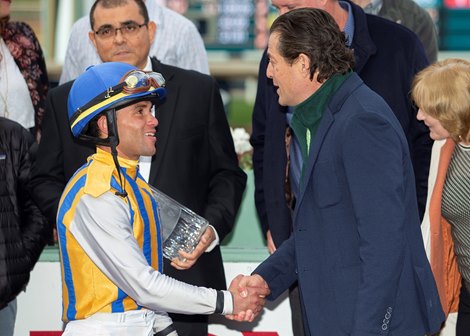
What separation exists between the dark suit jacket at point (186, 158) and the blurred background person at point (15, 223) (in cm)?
10

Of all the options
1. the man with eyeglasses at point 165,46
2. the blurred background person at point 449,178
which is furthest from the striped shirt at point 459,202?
the man with eyeglasses at point 165,46

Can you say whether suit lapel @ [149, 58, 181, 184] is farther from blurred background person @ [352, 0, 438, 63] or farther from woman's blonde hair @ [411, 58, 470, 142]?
blurred background person @ [352, 0, 438, 63]

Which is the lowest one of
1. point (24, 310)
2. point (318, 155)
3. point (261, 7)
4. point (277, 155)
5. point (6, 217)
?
point (261, 7)

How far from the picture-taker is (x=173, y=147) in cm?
510

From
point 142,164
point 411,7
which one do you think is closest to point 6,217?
point 142,164

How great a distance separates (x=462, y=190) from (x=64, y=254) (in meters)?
1.90

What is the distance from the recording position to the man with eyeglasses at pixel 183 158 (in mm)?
5070

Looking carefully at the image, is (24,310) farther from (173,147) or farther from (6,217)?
(173,147)

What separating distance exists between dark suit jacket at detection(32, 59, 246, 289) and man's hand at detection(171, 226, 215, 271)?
0.70ft

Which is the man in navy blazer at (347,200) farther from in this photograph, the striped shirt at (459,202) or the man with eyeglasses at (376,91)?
the man with eyeglasses at (376,91)

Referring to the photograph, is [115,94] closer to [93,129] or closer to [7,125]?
[93,129]

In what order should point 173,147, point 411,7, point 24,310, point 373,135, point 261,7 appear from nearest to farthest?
point 373,135 → point 173,147 → point 24,310 → point 411,7 → point 261,7

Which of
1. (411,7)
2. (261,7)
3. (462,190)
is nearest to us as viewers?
(462,190)

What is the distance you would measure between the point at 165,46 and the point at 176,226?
225cm
